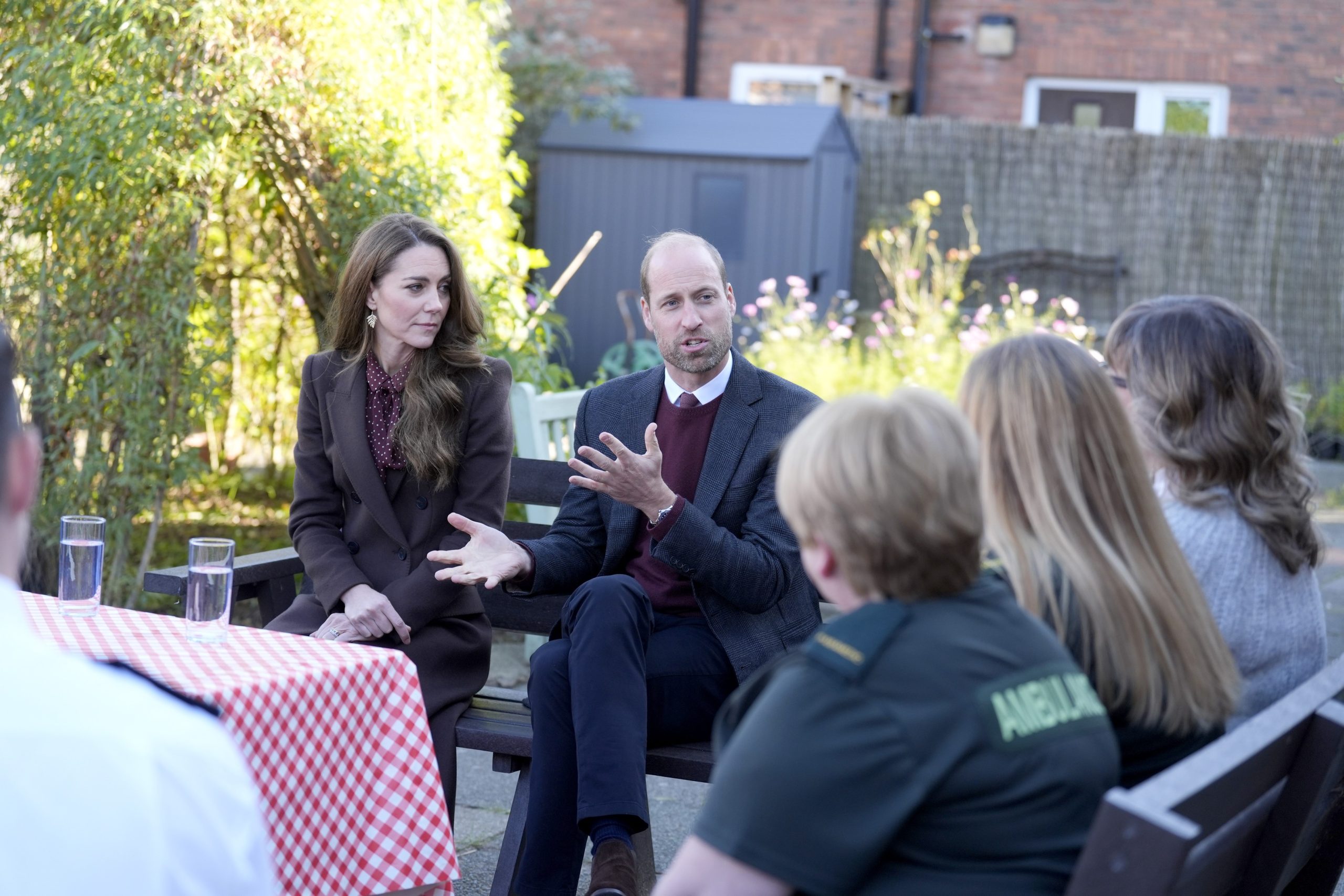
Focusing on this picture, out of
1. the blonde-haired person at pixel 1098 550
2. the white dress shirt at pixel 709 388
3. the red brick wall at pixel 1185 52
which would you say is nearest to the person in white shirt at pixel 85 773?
the blonde-haired person at pixel 1098 550

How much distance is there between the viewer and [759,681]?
155 cm

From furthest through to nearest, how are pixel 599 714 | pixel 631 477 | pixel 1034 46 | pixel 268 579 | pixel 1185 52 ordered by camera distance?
pixel 1034 46 < pixel 1185 52 < pixel 268 579 < pixel 631 477 < pixel 599 714

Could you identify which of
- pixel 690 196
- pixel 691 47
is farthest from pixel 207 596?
pixel 691 47

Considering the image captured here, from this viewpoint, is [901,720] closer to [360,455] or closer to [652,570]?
[652,570]

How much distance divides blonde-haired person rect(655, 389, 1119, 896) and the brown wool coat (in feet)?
5.64

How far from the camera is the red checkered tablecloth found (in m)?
2.17

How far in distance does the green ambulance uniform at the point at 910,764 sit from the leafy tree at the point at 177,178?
142 inches

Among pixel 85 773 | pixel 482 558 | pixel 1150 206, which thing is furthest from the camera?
pixel 1150 206

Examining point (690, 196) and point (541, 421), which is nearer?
point (541, 421)

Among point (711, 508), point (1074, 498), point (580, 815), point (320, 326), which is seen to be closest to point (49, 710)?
point (1074, 498)

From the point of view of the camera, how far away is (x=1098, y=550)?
179 centimetres

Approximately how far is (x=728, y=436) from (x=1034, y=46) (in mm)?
10405

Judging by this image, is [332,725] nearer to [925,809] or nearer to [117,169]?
[925,809]

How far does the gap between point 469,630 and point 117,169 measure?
2157 millimetres
